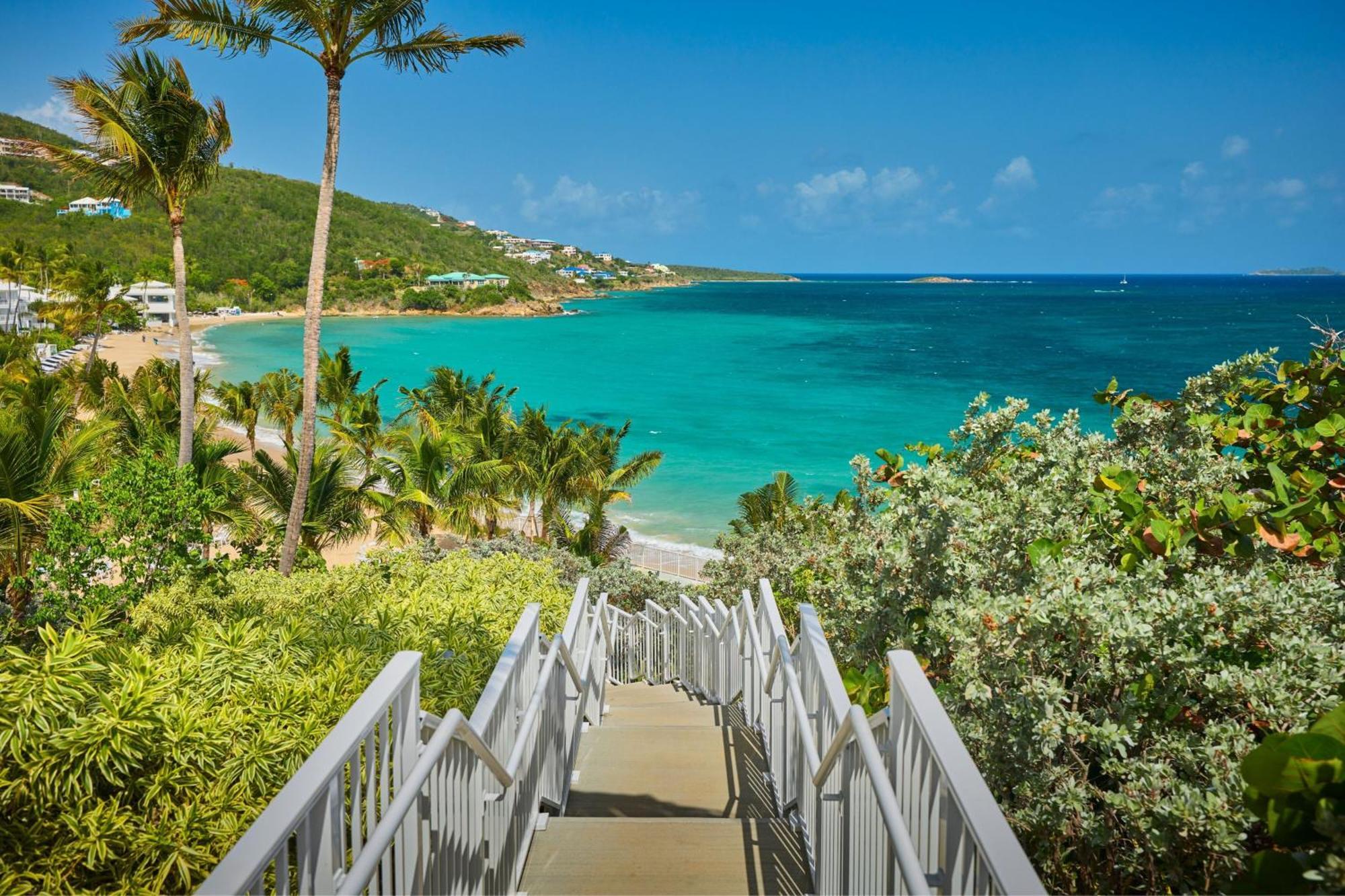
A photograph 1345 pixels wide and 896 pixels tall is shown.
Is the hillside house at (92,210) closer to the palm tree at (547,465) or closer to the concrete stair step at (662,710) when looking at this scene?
the palm tree at (547,465)

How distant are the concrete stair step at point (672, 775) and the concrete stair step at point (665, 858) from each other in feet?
2.63

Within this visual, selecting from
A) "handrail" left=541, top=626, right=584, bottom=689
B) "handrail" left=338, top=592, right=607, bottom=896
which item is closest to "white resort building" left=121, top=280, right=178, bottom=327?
"handrail" left=541, top=626, right=584, bottom=689

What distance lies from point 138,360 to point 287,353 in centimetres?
1403

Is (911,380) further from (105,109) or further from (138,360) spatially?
(105,109)

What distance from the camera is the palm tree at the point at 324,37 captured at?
36.4ft

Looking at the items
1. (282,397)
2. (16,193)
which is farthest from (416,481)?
(16,193)

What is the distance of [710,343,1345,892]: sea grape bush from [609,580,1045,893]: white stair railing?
391 millimetres

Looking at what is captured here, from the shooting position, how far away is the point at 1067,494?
428cm

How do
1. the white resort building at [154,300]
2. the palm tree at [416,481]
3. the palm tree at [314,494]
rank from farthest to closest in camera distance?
the white resort building at [154,300]
the palm tree at [416,481]
the palm tree at [314,494]

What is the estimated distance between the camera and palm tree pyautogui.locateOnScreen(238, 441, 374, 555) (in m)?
17.6

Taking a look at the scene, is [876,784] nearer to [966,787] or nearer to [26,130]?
[966,787]

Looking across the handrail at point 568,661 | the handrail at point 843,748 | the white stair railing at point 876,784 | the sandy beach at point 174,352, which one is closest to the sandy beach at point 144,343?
the sandy beach at point 174,352

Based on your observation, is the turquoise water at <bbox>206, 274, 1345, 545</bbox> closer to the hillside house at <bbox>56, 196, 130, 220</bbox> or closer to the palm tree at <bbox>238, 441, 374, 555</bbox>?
the palm tree at <bbox>238, 441, 374, 555</bbox>

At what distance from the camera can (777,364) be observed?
78938mm
